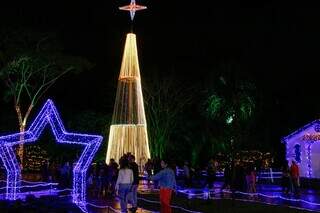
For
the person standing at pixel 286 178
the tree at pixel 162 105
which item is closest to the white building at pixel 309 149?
the person standing at pixel 286 178

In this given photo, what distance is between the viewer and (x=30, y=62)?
146 ft

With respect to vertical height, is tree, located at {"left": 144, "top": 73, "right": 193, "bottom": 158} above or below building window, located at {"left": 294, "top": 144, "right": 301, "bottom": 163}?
above

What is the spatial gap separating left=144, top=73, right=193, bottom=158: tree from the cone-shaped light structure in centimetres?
1247

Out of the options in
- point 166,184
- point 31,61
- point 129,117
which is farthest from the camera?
point 31,61

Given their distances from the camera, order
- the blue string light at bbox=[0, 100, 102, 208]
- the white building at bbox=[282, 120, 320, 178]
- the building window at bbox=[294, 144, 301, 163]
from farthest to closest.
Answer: the building window at bbox=[294, 144, 301, 163] < the white building at bbox=[282, 120, 320, 178] < the blue string light at bbox=[0, 100, 102, 208]

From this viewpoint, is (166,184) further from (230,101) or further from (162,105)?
(162,105)

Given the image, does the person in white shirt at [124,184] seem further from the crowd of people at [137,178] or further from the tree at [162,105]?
the tree at [162,105]

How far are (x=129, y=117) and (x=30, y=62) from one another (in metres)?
9.97

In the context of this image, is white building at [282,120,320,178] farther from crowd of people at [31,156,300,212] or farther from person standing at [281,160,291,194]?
person standing at [281,160,291,194]

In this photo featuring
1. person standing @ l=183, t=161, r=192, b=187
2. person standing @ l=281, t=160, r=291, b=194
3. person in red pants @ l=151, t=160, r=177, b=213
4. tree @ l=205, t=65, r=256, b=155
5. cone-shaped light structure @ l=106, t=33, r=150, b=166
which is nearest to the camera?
person in red pants @ l=151, t=160, r=177, b=213

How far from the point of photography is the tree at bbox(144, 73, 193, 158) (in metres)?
52.8

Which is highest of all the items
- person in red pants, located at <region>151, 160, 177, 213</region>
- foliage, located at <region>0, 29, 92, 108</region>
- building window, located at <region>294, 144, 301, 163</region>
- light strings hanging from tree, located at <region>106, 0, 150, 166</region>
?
foliage, located at <region>0, 29, 92, 108</region>

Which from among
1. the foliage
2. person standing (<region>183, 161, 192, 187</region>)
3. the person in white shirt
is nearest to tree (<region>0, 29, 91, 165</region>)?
the foliage

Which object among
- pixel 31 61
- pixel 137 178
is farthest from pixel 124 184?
pixel 31 61
